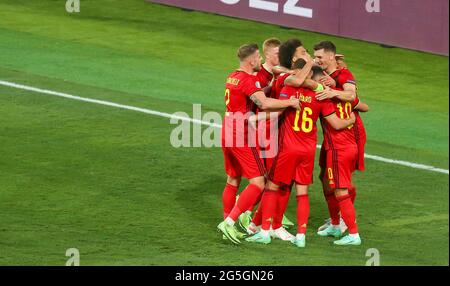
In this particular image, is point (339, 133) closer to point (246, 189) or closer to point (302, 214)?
point (302, 214)

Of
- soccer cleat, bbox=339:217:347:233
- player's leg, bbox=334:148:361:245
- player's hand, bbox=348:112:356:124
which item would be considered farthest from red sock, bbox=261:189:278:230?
player's hand, bbox=348:112:356:124

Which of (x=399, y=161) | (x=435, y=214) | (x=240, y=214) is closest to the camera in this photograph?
(x=240, y=214)

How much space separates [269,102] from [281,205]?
1.29 m

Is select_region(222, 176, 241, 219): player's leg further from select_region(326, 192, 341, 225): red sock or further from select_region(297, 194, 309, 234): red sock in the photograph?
select_region(326, 192, 341, 225): red sock

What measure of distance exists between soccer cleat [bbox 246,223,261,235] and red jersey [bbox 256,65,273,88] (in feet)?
5.53

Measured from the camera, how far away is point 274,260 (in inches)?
520

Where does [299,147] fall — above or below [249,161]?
above

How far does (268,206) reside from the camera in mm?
13906

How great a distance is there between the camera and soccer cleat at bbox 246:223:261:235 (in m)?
14.4

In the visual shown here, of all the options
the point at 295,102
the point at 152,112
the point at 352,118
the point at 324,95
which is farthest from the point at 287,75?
the point at 152,112

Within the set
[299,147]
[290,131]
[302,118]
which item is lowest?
[299,147]

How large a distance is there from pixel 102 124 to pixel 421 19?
7.37m

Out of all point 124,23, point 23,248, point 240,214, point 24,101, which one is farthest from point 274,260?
point 124,23

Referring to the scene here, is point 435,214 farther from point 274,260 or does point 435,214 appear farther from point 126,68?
point 126,68
